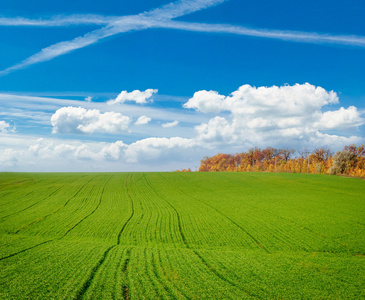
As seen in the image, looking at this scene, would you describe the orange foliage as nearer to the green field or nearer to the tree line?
the tree line

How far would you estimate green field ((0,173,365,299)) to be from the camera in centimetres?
910

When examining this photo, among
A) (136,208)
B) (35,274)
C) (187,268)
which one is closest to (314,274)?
(187,268)

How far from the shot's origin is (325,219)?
2177 centimetres

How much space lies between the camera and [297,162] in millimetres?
100000

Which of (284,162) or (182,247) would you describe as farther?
(284,162)

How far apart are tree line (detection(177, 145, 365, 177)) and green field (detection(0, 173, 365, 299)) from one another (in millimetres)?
53692

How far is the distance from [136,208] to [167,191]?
12.4 m

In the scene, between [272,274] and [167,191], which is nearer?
[272,274]

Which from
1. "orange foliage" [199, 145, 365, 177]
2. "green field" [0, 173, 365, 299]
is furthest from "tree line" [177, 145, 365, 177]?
"green field" [0, 173, 365, 299]

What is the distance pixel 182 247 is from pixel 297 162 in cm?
9497

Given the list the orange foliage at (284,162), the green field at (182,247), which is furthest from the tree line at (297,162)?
the green field at (182,247)

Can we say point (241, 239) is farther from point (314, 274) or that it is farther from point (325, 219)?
point (325, 219)

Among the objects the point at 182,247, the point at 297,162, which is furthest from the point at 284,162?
the point at 182,247

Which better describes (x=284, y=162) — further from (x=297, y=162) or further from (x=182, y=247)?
(x=182, y=247)
